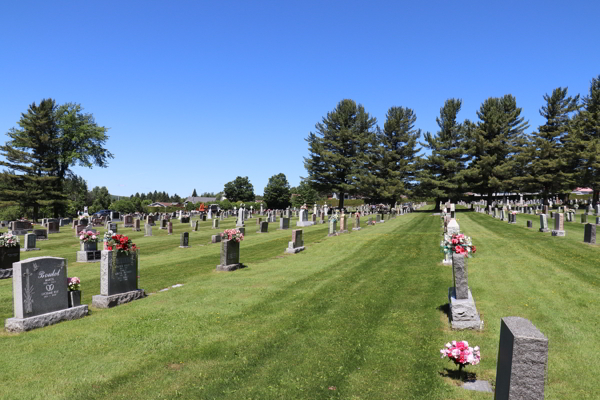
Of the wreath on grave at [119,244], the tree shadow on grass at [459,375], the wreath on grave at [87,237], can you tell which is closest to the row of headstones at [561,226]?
the tree shadow on grass at [459,375]

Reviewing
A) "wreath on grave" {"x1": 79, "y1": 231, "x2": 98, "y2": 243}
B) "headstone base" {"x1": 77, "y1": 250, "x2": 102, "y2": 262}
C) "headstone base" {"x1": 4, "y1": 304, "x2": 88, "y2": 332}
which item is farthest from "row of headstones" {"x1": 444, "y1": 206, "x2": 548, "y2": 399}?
"wreath on grave" {"x1": 79, "y1": 231, "x2": 98, "y2": 243}

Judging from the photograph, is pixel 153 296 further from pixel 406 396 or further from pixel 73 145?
pixel 73 145

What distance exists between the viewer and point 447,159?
6234 centimetres

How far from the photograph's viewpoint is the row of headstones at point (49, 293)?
8.77 metres

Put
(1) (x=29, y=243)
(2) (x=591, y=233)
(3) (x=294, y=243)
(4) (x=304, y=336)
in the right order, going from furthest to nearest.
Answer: (1) (x=29, y=243)
(3) (x=294, y=243)
(2) (x=591, y=233)
(4) (x=304, y=336)

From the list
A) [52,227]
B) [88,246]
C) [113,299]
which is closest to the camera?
[113,299]

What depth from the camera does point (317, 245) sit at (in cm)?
2358

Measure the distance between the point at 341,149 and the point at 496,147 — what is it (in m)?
24.6

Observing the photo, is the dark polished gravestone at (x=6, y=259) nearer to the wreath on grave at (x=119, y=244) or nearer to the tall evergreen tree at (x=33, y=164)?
the wreath on grave at (x=119, y=244)

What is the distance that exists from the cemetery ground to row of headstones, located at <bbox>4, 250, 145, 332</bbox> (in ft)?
1.15

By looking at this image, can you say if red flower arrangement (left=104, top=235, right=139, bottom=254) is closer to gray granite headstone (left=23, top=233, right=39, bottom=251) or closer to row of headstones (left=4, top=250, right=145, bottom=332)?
row of headstones (left=4, top=250, right=145, bottom=332)

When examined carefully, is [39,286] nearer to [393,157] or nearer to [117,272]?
[117,272]

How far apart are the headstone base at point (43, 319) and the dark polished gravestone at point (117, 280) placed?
827 mm

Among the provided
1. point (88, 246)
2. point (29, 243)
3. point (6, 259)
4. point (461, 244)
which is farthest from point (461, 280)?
point (29, 243)
